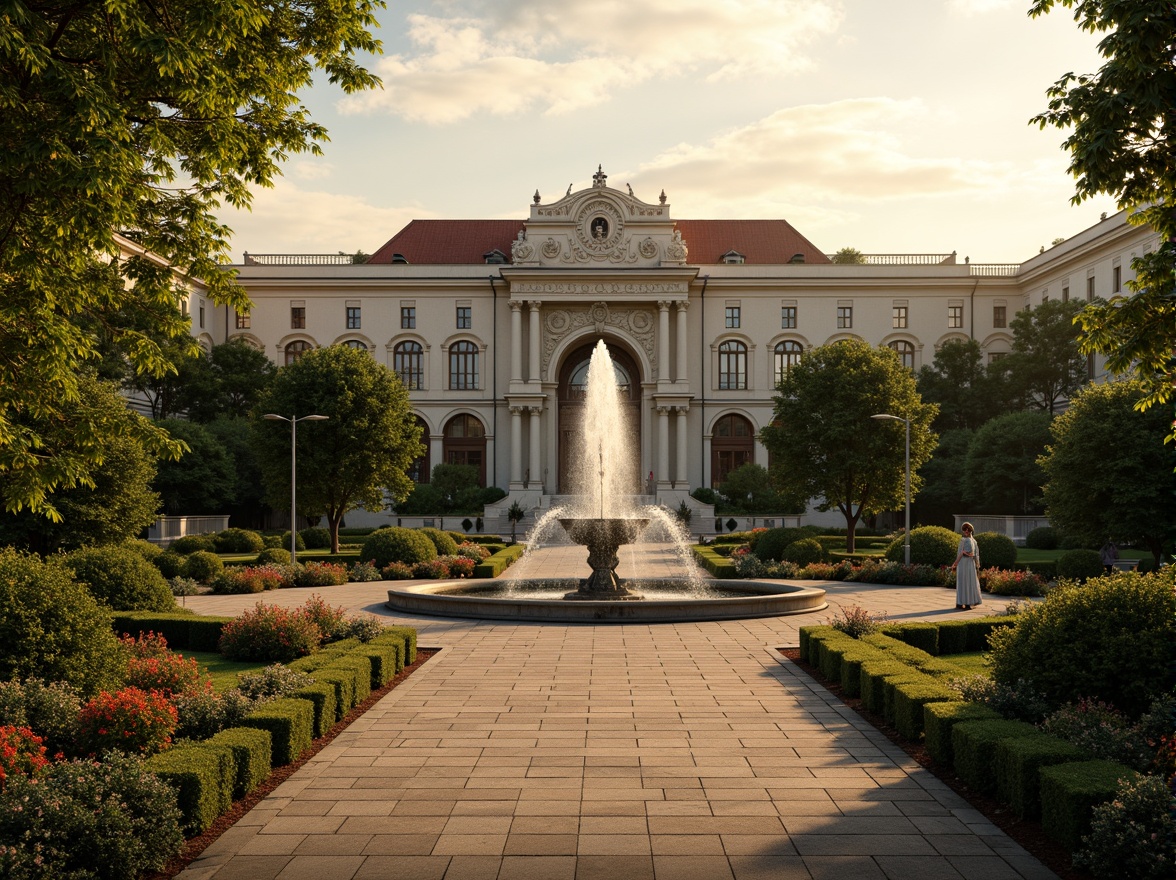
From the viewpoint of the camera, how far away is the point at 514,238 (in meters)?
69.9

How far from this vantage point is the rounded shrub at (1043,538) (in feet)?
133

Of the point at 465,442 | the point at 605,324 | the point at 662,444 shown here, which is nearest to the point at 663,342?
the point at 605,324

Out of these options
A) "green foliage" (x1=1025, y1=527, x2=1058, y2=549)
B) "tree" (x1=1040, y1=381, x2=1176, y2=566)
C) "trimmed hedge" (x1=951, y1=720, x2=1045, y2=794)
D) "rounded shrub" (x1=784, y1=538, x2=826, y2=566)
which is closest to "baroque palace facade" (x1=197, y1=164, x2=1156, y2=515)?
"green foliage" (x1=1025, y1=527, x2=1058, y2=549)

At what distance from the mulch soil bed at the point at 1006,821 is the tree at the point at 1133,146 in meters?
3.78

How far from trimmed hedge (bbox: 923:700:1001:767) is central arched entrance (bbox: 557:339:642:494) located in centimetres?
5403

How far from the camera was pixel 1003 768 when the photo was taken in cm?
787

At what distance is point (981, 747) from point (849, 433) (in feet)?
90.8

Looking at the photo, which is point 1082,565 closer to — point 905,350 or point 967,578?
point 967,578

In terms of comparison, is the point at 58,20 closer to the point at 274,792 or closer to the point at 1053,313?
the point at 274,792

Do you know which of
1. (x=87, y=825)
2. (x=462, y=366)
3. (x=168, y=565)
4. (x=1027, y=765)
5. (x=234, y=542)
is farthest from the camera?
(x=462, y=366)

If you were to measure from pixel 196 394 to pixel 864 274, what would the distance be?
1557 inches

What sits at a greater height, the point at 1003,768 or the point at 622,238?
the point at 622,238

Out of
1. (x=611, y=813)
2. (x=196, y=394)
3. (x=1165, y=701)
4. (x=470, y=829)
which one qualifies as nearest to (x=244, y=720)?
(x=470, y=829)

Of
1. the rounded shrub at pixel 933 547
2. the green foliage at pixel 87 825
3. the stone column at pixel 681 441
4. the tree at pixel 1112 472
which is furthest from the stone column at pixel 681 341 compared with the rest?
the green foliage at pixel 87 825
